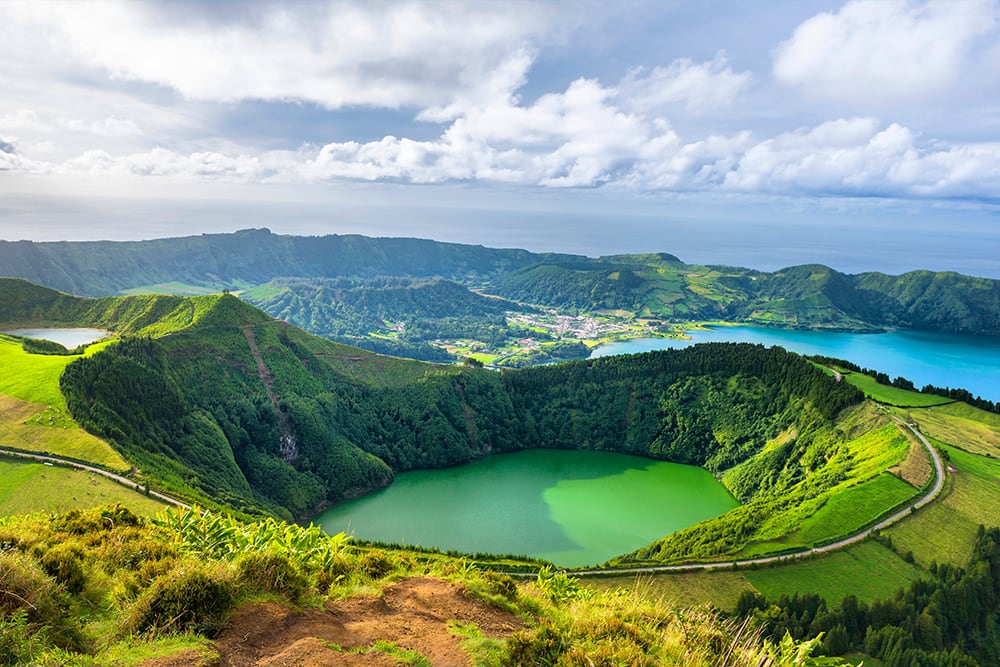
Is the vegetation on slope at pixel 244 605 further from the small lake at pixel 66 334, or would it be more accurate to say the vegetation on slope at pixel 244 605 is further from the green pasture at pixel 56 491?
the small lake at pixel 66 334

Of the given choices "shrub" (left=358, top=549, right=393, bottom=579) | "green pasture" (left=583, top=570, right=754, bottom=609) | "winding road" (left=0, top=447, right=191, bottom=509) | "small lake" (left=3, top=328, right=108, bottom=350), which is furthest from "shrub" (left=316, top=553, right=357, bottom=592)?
"small lake" (left=3, top=328, right=108, bottom=350)

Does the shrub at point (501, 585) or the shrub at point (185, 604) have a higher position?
the shrub at point (185, 604)

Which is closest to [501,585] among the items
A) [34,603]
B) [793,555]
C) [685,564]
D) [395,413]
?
[34,603]

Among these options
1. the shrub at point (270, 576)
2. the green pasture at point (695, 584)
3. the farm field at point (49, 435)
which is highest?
the shrub at point (270, 576)

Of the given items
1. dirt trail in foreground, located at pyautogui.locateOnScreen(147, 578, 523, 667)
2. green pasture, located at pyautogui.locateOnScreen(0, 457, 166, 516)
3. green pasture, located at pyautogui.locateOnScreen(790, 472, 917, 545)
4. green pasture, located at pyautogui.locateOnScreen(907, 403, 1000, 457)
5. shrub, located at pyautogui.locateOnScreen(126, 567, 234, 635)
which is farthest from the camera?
green pasture, located at pyautogui.locateOnScreen(907, 403, 1000, 457)

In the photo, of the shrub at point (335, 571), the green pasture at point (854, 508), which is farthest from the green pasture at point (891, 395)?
the shrub at point (335, 571)

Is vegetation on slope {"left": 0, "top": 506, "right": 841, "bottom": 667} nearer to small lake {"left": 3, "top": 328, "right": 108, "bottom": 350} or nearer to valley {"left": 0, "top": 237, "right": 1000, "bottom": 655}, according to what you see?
valley {"left": 0, "top": 237, "right": 1000, "bottom": 655}
